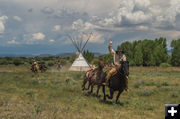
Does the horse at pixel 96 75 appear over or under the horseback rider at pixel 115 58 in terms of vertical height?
under

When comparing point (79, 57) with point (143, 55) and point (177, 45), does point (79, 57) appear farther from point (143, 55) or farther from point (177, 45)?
point (177, 45)

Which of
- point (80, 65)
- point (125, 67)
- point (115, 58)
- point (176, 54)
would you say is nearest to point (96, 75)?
point (115, 58)

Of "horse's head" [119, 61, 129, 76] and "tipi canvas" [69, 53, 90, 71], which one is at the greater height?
"horse's head" [119, 61, 129, 76]

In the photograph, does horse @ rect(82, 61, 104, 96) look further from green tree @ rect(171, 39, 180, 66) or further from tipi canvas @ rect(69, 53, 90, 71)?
green tree @ rect(171, 39, 180, 66)

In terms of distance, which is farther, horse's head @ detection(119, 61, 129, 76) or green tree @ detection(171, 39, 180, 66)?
green tree @ detection(171, 39, 180, 66)

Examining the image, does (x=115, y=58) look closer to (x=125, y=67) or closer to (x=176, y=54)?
(x=125, y=67)

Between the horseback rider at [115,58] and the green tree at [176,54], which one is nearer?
the horseback rider at [115,58]

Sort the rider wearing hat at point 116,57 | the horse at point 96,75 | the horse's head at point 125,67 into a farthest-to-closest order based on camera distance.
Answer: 1. the horse at point 96,75
2. the rider wearing hat at point 116,57
3. the horse's head at point 125,67

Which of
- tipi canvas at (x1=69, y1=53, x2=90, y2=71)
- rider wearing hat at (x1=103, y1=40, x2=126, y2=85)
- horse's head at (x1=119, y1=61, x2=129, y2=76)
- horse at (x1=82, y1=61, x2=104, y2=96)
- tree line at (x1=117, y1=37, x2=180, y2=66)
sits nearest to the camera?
horse's head at (x1=119, y1=61, x2=129, y2=76)

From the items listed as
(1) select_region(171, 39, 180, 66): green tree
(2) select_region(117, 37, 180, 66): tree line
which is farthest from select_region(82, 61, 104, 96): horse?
(1) select_region(171, 39, 180, 66): green tree

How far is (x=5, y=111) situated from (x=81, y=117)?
3.07 m

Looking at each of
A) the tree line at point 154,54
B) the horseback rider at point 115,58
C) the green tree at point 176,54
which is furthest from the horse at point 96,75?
the green tree at point 176,54

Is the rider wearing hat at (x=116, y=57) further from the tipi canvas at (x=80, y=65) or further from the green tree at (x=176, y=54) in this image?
the green tree at (x=176, y=54)

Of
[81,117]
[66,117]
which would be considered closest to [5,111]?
[66,117]
